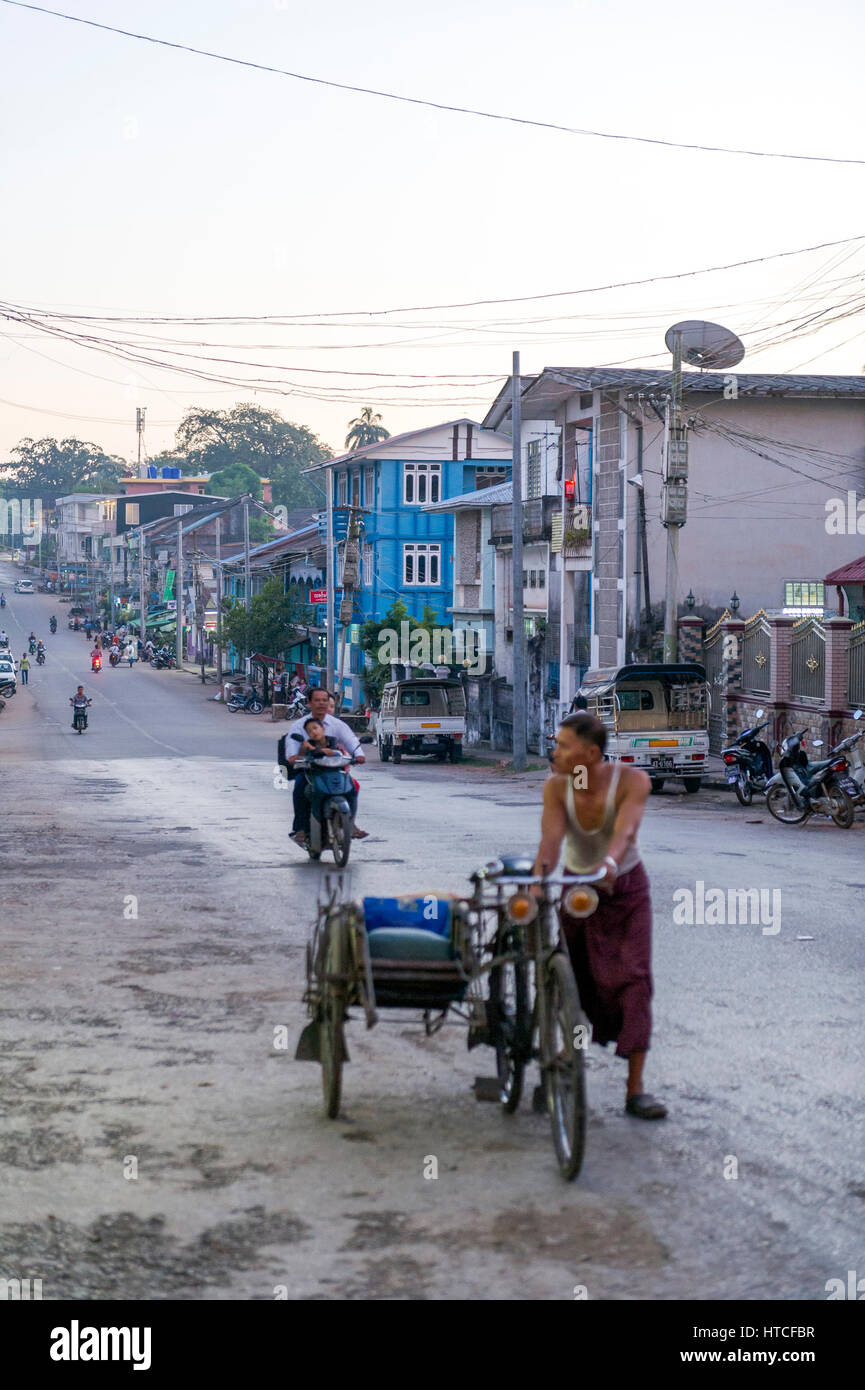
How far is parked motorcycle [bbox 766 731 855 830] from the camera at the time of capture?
2014 centimetres

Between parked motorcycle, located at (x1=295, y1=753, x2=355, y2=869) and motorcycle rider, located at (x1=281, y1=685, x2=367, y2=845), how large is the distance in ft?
0.33

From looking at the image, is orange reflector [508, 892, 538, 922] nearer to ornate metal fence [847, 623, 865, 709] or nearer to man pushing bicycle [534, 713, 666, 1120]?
man pushing bicycle [534, 713, 666, 1120]

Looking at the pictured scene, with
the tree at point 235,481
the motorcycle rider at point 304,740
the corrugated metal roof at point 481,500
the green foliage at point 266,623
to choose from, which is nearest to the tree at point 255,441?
the tree at point 235,481

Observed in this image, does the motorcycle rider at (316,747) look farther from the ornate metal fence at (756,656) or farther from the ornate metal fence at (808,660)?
the ornate metal fence at (756,656)

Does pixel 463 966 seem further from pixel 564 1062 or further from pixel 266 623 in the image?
pixel 266 623

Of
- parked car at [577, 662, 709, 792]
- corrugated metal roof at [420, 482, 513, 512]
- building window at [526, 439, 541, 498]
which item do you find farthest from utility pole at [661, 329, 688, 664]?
corrugated metal roof at [420, 482, 513, 512]

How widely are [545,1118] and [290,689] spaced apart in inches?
2558

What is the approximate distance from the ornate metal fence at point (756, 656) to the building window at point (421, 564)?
37.0 m

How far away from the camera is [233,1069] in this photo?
7.40 m

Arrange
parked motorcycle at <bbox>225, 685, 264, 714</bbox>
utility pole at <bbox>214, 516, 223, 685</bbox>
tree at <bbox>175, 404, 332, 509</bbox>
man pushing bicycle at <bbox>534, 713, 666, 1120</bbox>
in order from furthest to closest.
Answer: tree at <bbox>175, 404, 332, 509</bbox>
utility pole at <bbox>214, 516, 223, 685</bbox>
parked motorcycle at <bbox>225, 685, 264, 714</bbox>
man pushing bicycle at <bbox>534, 713, 666, 1120</bbox>

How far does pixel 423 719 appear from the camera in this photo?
132ft

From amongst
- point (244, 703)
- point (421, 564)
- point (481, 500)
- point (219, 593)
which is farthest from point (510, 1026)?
point (219, 593)
